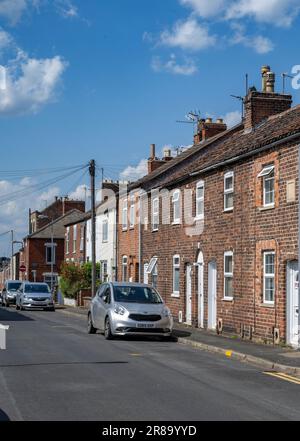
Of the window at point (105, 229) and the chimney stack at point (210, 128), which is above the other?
the chimney stack at point (210, 128)

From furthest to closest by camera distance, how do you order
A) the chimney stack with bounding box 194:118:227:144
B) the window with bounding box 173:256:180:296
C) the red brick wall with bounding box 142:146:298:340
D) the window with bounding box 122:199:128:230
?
the window with bounding box 122:199:128:230
the chimney stack with bounding box 194:118:227:144
the window with bounding box 173:256:180:296
the red brick wall with bounding box 142:146:298:340

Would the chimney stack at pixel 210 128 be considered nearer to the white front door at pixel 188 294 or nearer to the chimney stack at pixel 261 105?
the chimney stack at pixel 261 105

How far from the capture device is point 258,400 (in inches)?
421

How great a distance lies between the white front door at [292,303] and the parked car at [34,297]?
83.0ft

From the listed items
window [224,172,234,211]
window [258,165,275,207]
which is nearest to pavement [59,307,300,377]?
window [258,165,275,207]

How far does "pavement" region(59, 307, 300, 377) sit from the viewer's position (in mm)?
15297

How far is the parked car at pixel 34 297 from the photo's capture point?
4219 cm

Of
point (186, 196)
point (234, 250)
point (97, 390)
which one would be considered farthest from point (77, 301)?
point (97, 390)

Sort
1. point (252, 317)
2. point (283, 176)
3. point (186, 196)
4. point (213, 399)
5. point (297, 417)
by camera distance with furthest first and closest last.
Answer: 1. point (186, 196)
2. point (252, 317)
3. point (283, 176)
4. point (213, 399)
5. point (297, 417)

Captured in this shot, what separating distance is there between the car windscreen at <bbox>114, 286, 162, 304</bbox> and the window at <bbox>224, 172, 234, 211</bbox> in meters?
3.92

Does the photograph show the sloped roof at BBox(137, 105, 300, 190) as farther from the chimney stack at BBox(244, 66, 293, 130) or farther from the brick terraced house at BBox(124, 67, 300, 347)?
the chimney stack at BBox(244, 66, 293, 130)

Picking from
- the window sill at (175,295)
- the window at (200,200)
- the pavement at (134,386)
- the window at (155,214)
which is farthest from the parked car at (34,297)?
the pavement at (134,386)
